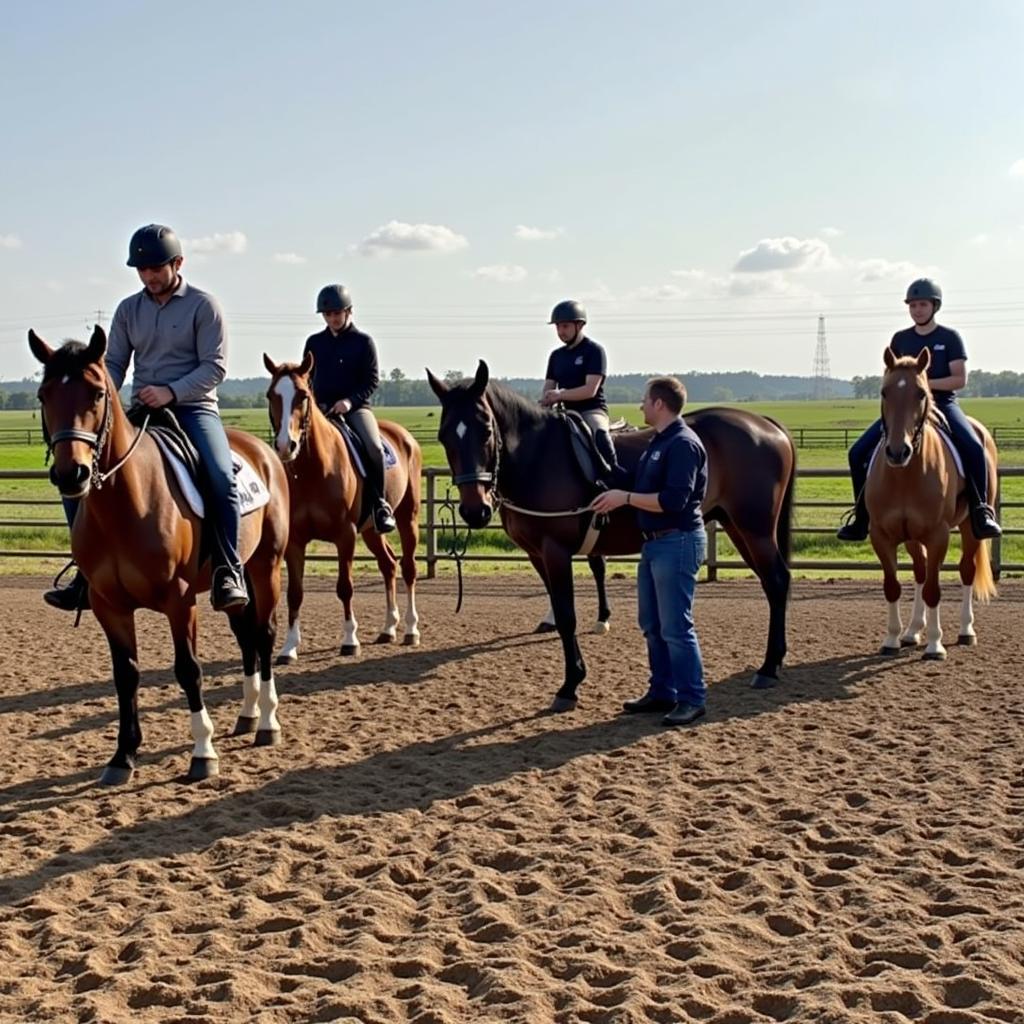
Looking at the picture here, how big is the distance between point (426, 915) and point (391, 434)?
7625 mm

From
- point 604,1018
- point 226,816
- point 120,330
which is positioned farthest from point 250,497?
point 604,1018

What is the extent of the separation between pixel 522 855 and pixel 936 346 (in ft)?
22.1

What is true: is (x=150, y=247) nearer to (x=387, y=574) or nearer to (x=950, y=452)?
(x=387, y=574)

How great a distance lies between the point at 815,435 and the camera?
234ft

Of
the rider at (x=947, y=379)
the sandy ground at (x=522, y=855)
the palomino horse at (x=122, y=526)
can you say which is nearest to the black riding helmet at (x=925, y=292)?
the rider at (x=947, y=379)

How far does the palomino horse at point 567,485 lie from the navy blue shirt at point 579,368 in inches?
29.4

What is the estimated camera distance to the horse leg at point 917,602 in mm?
10102

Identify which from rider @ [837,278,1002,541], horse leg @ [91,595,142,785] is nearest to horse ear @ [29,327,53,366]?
horse leg @ [91,595,142,785]

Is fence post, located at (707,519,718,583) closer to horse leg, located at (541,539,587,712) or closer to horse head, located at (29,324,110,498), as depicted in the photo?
horse leg, located at (541,539,587,712)

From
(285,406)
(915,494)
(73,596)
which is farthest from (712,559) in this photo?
(73,596)

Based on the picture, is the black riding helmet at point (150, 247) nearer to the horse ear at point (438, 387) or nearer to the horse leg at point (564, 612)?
the horse ear at point (438, 387)

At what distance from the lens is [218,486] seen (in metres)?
6.37

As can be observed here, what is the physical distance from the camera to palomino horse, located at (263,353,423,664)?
904 centimetres

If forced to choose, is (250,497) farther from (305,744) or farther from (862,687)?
(862,687)
